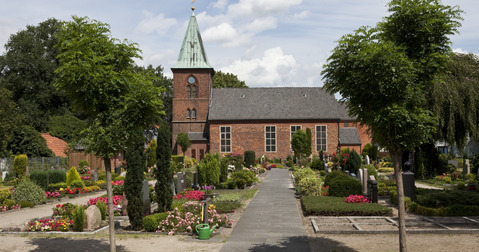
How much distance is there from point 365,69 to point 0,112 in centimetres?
3652

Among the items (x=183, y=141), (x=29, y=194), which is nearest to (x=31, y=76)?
(x=183, y=141)

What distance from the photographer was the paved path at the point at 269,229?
9841 millimetres

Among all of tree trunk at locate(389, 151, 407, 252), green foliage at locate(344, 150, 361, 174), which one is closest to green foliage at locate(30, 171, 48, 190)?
green foliage at locate(344, 150, 361, 174)

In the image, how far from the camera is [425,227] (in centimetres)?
1175

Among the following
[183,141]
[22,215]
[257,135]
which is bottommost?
[22,215]

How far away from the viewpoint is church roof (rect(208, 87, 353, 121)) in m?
50.3

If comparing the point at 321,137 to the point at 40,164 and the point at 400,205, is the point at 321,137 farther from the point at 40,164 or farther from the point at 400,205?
the point at 400,205

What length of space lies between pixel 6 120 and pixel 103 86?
34.8 meters

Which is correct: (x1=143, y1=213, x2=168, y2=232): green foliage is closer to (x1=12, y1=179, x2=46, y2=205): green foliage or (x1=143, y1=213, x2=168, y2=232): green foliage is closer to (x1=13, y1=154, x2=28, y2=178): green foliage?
(x1=12, y1=179, x2=46, y2=205): green foliage

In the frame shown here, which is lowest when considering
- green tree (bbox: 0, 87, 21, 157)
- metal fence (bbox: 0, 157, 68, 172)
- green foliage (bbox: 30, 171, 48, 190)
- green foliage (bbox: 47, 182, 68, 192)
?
green foliage (bbox: 47, 182, 68, 192)

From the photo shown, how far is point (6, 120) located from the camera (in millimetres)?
36781

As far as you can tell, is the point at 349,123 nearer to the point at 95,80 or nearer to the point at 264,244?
the point at 264,244

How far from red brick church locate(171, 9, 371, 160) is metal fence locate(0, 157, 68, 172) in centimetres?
1469

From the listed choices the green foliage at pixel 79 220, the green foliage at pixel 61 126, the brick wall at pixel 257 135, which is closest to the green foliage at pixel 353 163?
the green foliage at pixel 79 220
